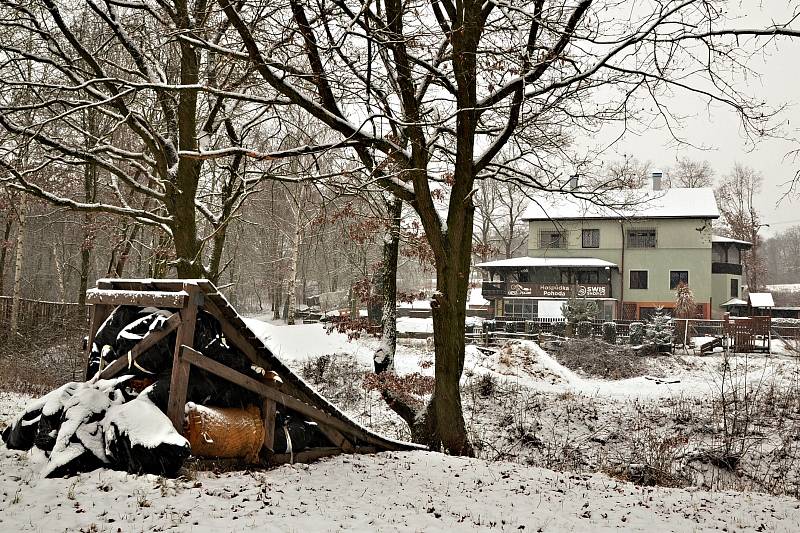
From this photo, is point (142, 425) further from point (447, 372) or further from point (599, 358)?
point (599, 358)

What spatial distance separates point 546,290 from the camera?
39.4 metres

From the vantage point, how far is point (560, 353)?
82.5 feet

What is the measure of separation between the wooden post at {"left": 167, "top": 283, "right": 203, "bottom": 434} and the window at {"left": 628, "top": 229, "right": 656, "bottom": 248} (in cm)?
3962

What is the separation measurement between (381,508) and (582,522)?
179 cm

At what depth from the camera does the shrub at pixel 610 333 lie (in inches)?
1085

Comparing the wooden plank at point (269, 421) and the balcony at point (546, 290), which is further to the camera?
the balcony at point (546, 290)

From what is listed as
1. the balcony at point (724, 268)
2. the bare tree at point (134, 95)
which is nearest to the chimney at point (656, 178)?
the balcony at point (724, 268)

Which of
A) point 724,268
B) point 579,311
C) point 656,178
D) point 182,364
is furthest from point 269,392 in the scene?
point 724,268

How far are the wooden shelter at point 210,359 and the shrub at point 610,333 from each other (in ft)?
72.6

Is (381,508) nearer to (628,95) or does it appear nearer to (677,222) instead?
(628,95)

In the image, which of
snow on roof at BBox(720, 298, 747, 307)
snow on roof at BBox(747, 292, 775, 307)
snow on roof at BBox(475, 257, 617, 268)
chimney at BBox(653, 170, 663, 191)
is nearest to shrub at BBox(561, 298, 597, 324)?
snow on roof at BBox(475, 257, 617, 268)

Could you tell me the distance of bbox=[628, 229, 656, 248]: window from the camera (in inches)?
1618

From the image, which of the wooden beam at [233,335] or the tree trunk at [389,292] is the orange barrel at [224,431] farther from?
the tree trunk at [389,292]

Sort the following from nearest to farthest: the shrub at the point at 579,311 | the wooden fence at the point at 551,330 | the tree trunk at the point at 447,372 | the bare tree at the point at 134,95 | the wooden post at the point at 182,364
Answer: the wooden post at the point at 182,364, the tree trunk at the point at 447,372, the bare tree at the point at 134,95, the wooden fence at the point at 551,330, the shrub at the point at 579,311
